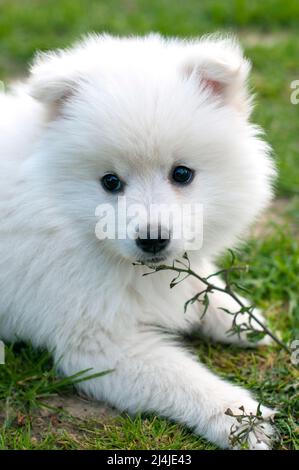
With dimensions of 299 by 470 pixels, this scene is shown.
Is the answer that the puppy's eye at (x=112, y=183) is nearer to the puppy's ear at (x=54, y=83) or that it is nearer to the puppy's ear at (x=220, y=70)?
the puppy's ear at (x=54, y=83)

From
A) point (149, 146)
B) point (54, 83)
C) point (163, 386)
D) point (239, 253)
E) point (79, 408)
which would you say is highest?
point (54, 83)

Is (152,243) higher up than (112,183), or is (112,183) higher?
(112,183)

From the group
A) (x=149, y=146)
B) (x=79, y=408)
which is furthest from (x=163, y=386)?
(x=149, y=146)

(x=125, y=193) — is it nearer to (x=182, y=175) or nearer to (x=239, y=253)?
(x=182, y=175)

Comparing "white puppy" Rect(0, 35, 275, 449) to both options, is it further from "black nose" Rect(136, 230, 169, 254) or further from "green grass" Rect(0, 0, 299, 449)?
"green grass" Rect(0, 0, 299, 449)

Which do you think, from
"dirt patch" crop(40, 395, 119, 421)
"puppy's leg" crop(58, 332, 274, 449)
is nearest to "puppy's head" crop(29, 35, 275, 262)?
"puppy's leg" crop(58, 332, 274, 449)

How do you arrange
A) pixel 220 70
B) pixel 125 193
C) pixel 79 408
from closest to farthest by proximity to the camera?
pixel 125 193, pixel 220 70, pixel 79 408
